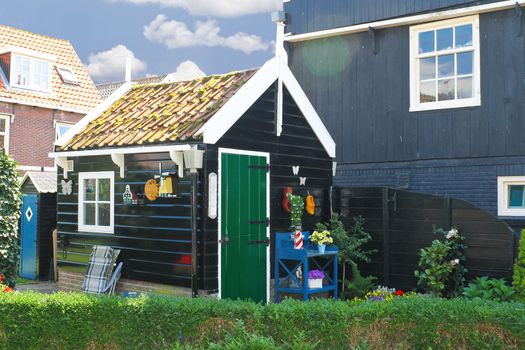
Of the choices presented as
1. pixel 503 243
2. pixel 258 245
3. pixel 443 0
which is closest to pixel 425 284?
pixel 503 243

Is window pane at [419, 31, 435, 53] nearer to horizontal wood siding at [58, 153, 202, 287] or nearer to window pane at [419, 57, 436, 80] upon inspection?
window pane at [419, 57, 436, 80]

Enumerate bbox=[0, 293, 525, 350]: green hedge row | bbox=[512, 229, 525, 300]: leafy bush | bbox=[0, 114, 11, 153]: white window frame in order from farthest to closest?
bbox=[0, 114, 11, 153]: white window frame, bbox=[512, 229, 525, 300]: leafy bush, bbox=[0, 293, 525, 350]: green hedge row

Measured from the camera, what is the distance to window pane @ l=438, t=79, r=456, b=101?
13328mm

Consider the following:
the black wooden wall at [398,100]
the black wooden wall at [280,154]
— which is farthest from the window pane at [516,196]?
the black wooden wall at [280,154]

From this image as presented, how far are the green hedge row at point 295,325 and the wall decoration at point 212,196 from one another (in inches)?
104

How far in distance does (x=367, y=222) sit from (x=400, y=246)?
31.0 inches

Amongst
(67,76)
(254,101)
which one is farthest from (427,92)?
(67,76)

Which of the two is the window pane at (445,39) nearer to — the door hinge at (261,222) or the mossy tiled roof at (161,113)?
the mossy tiled roof at (161,113)

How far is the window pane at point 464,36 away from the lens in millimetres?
13164

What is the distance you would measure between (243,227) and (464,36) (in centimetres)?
712

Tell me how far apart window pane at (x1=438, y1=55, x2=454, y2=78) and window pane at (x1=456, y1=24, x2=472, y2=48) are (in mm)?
333

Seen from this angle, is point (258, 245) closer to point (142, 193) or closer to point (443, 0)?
point (142, 193)

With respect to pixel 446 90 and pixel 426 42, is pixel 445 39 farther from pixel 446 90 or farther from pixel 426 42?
pixel 446 90

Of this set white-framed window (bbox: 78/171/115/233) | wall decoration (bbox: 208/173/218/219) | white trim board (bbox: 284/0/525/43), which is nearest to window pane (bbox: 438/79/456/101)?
white trim board (bbox: 284/0/525/43)
